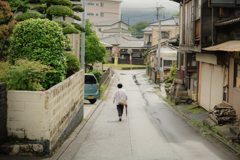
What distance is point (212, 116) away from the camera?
41.8 ft

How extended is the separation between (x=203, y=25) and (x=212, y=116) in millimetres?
4726

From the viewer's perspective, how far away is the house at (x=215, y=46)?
12991mm

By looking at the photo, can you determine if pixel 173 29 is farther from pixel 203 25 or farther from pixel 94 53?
pixel 203 25

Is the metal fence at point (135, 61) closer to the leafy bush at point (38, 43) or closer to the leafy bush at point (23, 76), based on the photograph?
the leafy bush at point (38, 43)

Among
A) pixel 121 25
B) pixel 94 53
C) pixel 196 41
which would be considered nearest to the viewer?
pixel 196 41

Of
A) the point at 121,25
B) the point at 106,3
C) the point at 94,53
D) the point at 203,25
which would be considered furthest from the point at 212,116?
the point at 106,3

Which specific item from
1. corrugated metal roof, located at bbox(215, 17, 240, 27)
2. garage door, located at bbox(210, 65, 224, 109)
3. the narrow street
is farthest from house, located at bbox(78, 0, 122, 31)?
the narrow street

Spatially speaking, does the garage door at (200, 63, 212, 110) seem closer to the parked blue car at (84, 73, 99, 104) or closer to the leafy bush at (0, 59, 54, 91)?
the parked blue car at (84, 73, 99, 104)

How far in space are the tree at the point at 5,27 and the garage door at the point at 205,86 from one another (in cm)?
1011

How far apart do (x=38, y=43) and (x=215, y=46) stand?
24.1ft

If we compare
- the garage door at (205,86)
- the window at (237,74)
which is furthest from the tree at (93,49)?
the window at (237,74)

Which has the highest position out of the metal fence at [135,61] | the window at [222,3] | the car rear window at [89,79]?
the window at [222,3]

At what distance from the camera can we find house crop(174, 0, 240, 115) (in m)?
13.0

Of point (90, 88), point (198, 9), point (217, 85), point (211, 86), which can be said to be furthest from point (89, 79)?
point (217, 85)
